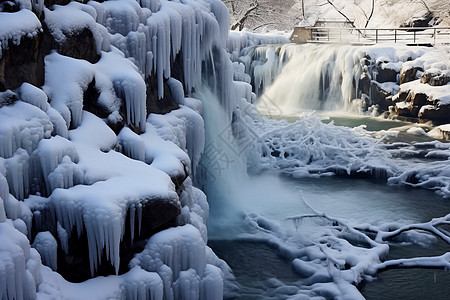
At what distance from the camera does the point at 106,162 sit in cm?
544

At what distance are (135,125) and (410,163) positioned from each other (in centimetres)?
869

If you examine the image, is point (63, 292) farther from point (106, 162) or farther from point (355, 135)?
point (355, 135)

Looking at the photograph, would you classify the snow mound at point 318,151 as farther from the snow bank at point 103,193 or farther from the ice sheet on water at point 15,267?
the ice sheet on water at point 15,267

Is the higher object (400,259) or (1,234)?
(1,234)

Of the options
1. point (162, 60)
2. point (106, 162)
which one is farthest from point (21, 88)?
point (162, 60)

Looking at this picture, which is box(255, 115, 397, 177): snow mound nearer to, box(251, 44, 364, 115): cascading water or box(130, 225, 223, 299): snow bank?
→ box(251, 44, 364, 115): cascading water

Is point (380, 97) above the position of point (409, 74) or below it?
below

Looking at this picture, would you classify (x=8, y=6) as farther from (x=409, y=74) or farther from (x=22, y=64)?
(x=409, y=74)

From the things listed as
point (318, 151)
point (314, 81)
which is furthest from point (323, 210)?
point (314, 81)

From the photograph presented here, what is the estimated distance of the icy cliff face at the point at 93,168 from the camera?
15.2 ft

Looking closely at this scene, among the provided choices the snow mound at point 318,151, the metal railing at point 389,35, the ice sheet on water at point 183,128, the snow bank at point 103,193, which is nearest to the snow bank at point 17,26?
the snow bank at point 103,193

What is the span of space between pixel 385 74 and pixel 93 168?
639 inches

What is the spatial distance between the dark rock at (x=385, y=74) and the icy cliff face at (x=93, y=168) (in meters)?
13.7

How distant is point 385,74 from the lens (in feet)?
63.7
